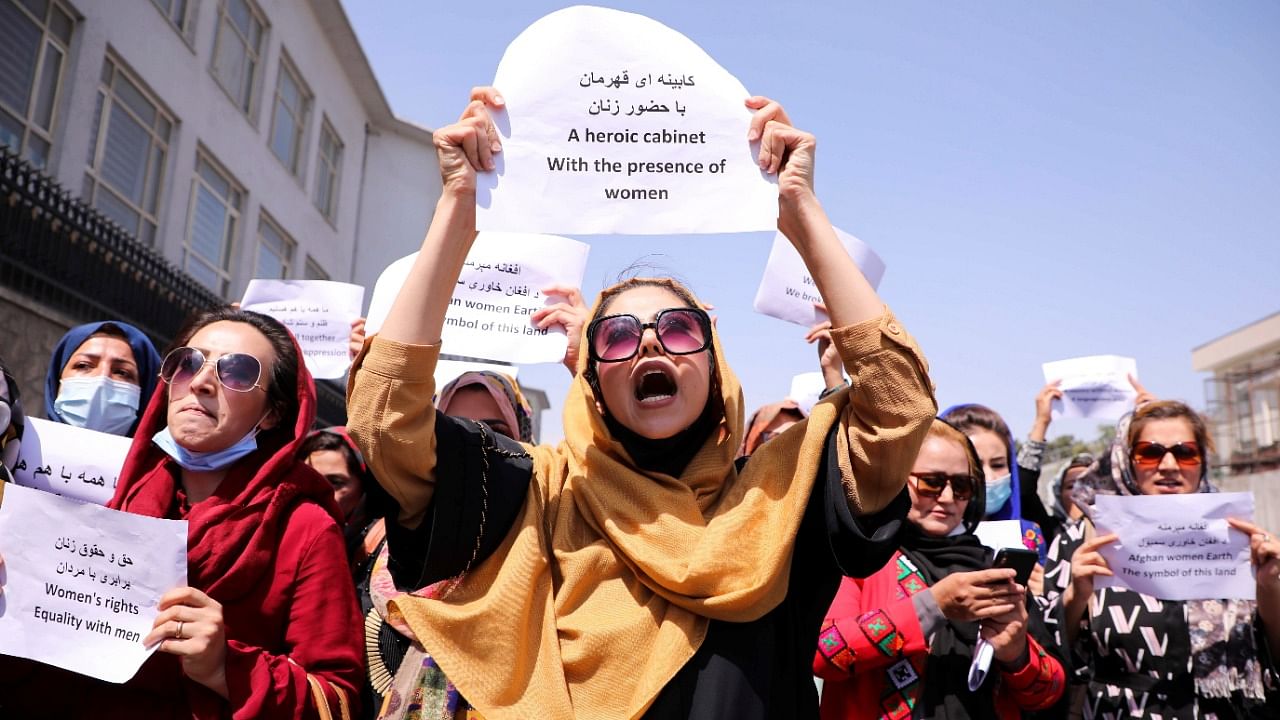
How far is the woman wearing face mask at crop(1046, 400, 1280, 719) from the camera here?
3.09 m

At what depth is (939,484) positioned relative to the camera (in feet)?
10.2

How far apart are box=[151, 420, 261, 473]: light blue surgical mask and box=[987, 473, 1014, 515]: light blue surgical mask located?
3.12m

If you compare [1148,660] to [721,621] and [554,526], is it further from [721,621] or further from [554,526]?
[554,526]

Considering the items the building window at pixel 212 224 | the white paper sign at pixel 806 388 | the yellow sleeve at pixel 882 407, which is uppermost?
the building window at pixel 212 224

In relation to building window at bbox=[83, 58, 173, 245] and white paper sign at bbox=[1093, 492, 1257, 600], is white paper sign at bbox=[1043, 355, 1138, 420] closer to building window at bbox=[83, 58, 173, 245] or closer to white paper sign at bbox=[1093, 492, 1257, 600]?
white paper sign at bbox=[1093, 492, 1257, 600]

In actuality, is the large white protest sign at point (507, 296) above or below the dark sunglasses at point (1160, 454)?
above

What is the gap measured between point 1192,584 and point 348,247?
71.4ft

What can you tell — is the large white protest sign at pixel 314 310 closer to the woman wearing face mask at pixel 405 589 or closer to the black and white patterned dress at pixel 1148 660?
the woman wearing face mask at pixel 405 589

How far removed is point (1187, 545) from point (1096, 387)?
2.69 metres

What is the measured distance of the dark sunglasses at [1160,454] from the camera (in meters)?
3.47

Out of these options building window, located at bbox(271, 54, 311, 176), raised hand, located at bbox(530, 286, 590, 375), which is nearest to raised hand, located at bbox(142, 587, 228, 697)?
Result: raised hand, located at bbox(530, 286, 590, 375)

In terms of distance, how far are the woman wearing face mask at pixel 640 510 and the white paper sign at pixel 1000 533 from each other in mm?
1702

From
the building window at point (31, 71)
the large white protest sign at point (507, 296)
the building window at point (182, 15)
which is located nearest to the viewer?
the large white protest sign at point (507, 296)

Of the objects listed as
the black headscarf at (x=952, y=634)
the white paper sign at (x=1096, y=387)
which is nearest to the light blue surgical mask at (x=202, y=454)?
the black headscarf at (x=952, y=634)
